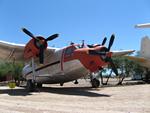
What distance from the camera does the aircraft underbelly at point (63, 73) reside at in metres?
23.8

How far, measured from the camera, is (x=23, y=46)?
25438mm

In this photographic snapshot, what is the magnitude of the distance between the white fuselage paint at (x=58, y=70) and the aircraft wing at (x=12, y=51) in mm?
1073

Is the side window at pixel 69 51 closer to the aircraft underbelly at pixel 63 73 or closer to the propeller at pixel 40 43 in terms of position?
the aircraft underbelly at pixel 63 73

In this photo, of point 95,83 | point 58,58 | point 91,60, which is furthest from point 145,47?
point 91,60

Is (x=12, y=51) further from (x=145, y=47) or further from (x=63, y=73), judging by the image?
(x=145, y=47)

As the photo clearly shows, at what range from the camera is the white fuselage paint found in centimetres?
2398

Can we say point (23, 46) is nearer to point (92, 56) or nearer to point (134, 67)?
point (92, 56)

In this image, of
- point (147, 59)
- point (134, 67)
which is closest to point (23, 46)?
point (147, 59)

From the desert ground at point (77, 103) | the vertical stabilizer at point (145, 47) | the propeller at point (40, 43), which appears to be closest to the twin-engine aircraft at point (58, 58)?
the propeller at point (40, 43)

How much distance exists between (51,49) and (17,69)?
132 ft

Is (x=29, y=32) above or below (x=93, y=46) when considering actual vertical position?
above

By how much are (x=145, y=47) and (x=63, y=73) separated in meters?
23.7

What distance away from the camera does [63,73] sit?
25.1 metres

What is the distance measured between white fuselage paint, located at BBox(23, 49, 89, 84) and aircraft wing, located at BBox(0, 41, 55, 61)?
3.52 feet
